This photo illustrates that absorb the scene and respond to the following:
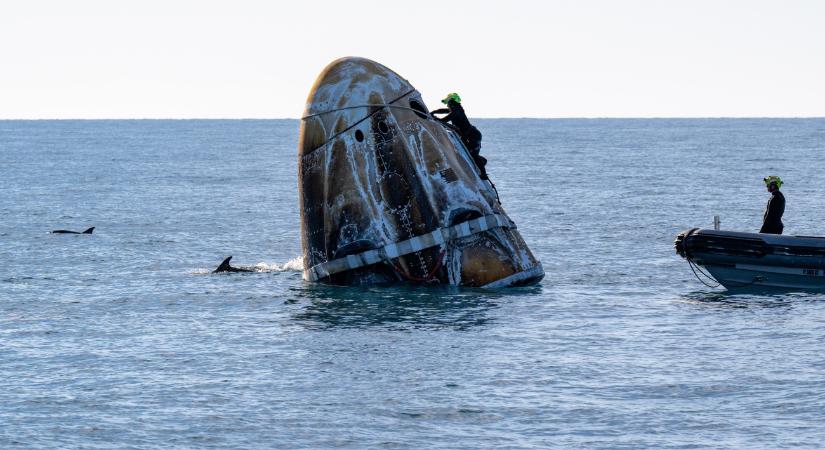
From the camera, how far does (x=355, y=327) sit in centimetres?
2242

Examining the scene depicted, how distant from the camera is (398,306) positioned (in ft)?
79.2

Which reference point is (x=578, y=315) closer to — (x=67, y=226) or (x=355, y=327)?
(x=355, y=327)

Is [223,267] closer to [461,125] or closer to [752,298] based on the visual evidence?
[461,125]

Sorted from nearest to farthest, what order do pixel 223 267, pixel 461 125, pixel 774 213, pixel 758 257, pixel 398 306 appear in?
pixel 398 306 < pixel 758 257 < pixel 774 213 < pixel 461 125 < pixel 223 267

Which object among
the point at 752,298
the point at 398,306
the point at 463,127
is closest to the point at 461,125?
the point at 463,127

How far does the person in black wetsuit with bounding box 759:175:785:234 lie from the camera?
80.5ft

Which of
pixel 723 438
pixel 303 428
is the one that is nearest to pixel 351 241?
pixel 303 428

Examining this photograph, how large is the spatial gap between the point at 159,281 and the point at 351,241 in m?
7.57

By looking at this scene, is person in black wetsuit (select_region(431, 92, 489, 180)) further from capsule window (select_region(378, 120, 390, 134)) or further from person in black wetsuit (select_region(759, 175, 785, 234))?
person in black wetsuit (select_region(759, 175, 785, 234))

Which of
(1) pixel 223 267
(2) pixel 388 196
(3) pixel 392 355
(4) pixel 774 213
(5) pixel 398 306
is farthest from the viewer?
(1) pixel 223 267

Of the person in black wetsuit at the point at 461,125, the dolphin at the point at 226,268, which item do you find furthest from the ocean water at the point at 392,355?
the person in black wetsuit at the point at 461,125

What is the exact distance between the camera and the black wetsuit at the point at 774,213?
24.6 metres

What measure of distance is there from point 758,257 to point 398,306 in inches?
288

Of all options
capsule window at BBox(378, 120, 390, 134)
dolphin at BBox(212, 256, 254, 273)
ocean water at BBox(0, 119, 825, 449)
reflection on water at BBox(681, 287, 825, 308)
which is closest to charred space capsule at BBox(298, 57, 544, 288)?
capsule window at BBox(378, 120, 390, 134)
